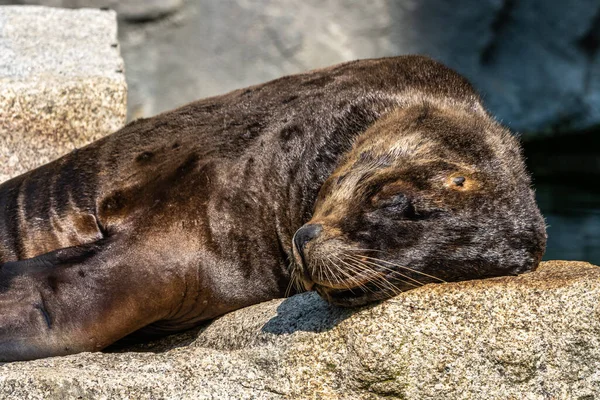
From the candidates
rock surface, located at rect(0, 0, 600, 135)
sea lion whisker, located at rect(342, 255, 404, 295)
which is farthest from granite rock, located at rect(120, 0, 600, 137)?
sea lion whisker, located at rect(342, 255, 404, 295)

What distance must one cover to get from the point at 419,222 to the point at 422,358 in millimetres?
544

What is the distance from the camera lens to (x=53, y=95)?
5.96 metres

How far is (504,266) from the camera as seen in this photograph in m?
3.91

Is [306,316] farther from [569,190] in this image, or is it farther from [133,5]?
[569,190]

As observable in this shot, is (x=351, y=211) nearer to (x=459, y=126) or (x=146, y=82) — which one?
(x=459, y=126)

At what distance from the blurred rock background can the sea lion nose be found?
5.46 metres

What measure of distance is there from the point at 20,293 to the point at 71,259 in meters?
0.27

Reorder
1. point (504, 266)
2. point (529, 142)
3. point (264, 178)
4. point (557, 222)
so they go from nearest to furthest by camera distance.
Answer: point (504, 266), point (264, 178), point (557, 222), point (529, 142)

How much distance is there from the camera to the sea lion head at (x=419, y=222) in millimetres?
3748

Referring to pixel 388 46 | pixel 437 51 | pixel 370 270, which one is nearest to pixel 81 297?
pixel 370 270

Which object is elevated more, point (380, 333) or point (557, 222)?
point (557, 222)

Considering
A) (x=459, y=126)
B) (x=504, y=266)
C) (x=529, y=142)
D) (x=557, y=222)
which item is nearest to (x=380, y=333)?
(x=504, y=266)

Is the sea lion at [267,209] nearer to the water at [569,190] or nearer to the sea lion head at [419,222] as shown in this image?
the sea lion head at [419,222]

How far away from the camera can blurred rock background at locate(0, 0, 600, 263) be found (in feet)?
31.6
